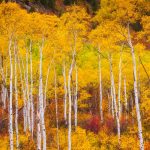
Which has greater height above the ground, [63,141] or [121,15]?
[121,15]

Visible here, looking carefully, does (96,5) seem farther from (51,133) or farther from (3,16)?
(3,16)

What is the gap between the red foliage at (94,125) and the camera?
3025cm

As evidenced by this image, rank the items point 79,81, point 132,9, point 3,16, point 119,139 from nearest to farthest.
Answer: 1. point 132,9
2. point 3,16
3. point 119,139
4. point 79,81

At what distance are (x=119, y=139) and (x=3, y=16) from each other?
995 cm

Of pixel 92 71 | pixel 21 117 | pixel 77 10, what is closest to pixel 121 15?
pixel 77 10

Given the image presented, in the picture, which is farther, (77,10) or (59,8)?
(59,8)

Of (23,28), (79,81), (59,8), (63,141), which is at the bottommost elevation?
(63,141)

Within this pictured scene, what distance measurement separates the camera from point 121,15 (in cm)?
1822

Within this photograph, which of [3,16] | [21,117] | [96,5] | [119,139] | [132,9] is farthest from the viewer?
[96,5]

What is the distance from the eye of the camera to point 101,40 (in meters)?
29.1

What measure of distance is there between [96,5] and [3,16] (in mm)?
66470

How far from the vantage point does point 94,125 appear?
3108 cm

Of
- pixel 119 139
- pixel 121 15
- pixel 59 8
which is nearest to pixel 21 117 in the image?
pixel 119 139

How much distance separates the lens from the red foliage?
3025cm
